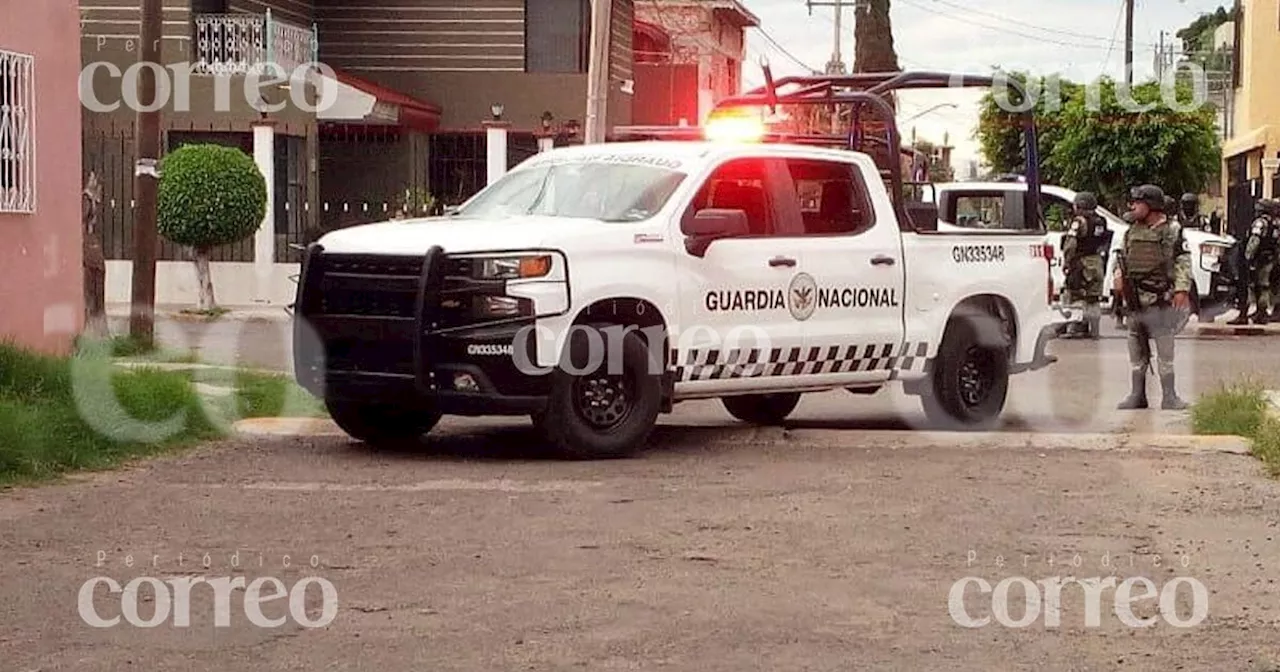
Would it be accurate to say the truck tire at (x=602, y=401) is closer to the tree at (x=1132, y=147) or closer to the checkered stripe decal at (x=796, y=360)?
the checkered stripe decal at (x=796, y=360)

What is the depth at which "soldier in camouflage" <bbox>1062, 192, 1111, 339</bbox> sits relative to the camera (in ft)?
73.3

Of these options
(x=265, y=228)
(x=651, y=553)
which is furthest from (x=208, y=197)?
(x=651, y=553)

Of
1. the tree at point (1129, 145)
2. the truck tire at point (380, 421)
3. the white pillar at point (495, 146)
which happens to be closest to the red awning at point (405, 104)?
the white pillar at point (495, 146)

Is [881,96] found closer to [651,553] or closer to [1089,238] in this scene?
[651,553]

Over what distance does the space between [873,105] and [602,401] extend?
305cm

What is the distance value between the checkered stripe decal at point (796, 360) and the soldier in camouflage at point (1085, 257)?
9706 millimetres

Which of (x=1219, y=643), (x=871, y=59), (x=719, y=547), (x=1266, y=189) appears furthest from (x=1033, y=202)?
(x=1266, y=189)

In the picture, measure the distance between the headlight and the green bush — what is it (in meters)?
16.2

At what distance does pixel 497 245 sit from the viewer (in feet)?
36.1

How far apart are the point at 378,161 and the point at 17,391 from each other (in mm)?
22076

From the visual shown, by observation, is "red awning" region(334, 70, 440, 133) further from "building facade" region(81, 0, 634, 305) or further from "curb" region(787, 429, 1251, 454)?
"curb" region(787, 429, 1251, 454)

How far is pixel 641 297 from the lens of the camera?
11.4 m

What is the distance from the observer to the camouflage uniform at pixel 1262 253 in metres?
24.4

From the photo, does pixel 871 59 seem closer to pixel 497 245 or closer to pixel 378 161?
pixel 378 161
